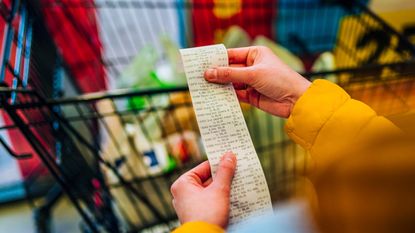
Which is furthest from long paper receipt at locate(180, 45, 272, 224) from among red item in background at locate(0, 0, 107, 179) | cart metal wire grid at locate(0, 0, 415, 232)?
red item in background at locate(0, 0, 107, 179)

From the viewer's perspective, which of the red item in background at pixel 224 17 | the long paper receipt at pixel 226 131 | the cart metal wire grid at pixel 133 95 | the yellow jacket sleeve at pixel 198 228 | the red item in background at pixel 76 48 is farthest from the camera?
the red item in background at pixel 224 17

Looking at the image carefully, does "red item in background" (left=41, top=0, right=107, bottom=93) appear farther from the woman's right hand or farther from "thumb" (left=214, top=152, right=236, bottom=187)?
"thumb" (left=214, top=152, right=236, bottom=187)

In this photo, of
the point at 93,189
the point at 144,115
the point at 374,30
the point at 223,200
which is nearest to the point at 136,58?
the point at 144,115

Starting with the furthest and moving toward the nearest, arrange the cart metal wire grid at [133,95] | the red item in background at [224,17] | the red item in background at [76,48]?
the red item in background at [224,17], the red item in background at [76,48], the cart metal wire grid at [133,95]

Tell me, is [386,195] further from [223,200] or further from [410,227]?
[223,200]

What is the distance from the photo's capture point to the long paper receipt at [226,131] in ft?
1.85

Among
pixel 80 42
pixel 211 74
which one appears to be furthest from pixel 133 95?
pixel 80 42

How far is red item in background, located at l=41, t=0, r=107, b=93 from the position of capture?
1.54 meters

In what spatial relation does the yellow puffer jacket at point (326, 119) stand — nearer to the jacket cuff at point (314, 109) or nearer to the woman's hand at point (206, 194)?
the jacket cuff at point (314, 109)

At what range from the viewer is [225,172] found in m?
0.55

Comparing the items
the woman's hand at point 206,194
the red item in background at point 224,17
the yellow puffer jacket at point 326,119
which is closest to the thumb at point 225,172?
the woman's hand at point 206,194

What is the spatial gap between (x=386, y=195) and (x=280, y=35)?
73.0 inches

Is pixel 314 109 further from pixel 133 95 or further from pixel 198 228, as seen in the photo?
pixel 133 95

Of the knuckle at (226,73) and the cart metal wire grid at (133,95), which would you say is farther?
the cart metal wire grid at (133,95)
